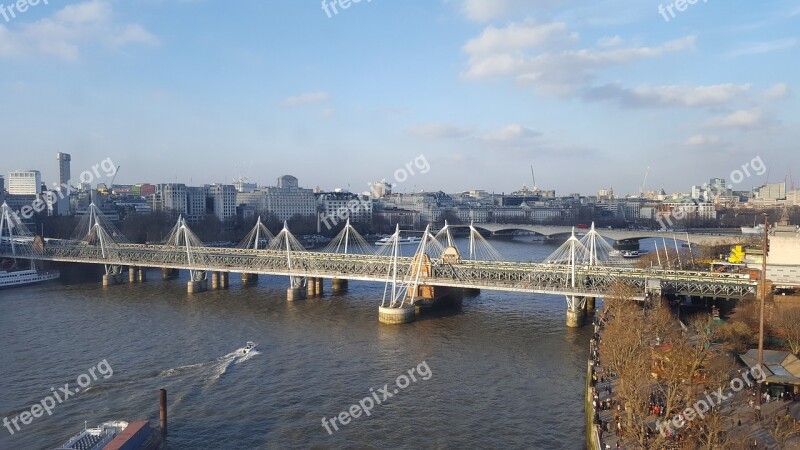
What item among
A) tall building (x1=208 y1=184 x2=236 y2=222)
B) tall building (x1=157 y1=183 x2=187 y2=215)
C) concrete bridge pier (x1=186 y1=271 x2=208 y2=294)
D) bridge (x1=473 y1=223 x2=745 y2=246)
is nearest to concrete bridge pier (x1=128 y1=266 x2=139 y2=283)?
concrete bridge pier (x1=186 y1=271 x2=208 y2=294)

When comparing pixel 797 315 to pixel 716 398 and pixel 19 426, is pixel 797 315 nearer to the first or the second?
pixel 716 398

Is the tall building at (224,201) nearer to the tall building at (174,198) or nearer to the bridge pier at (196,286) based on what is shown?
the tall building at (174,198)

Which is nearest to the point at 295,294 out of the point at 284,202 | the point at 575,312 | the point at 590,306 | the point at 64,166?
the point at 575,312

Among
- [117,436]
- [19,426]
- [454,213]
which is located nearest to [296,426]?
[117,436]

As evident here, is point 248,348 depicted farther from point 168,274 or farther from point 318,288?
point 168,274

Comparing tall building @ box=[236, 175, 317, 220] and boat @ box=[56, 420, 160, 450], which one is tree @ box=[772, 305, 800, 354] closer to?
boat @ box=[56, 420, 160, 450]

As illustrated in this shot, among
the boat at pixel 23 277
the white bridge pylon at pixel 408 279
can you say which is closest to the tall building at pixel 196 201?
the boat at pixel 23 277
